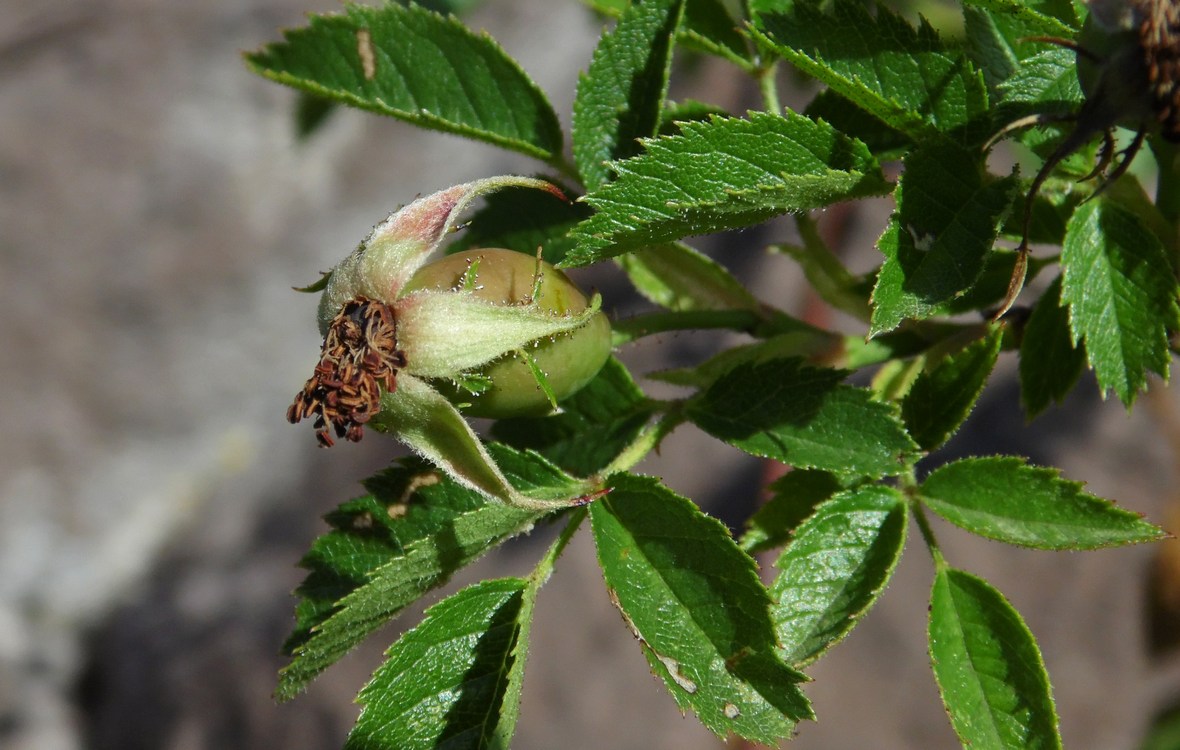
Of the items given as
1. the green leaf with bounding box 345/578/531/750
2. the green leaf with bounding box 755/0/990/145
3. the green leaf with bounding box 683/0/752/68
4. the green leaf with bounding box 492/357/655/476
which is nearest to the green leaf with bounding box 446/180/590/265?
the green leaf with bounding box 492/357/655/476

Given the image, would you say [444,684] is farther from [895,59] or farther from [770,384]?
[895,59]

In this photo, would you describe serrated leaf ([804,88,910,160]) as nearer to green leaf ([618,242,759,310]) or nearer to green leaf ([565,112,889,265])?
green leaf ([565,112,889,265])

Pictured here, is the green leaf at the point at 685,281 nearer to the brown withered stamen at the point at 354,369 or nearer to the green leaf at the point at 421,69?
the green leaf at the point at 421,69

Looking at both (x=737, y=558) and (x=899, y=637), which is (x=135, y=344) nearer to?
(x=899, y=637)

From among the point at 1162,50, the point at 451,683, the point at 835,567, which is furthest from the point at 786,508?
the point at 1162,50

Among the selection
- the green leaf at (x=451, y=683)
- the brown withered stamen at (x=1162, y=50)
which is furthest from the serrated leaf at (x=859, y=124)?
the green leaf at (x=451, y=683)

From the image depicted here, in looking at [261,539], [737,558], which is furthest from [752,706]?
[261,539]

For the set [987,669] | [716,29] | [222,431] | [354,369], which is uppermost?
[222,431]
